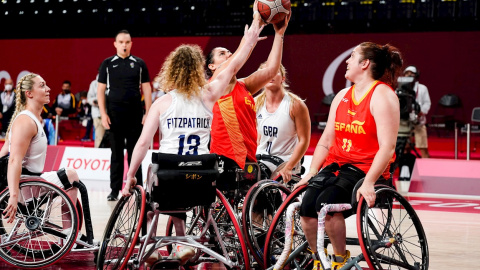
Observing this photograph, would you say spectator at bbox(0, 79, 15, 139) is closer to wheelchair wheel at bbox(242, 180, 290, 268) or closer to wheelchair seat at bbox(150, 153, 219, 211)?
wheelchair wheel at bbox(242, 180, 290, 268)

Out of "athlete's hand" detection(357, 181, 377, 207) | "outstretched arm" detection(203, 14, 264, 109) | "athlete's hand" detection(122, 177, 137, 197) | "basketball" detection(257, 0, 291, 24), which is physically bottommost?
"athlete's hand" detection(122, 177, 137, 197)

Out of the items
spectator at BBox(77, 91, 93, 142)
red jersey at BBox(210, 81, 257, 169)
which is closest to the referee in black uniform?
red jersey at BBox(210, 81, 257, 169)

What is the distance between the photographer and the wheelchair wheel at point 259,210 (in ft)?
→ 15.6

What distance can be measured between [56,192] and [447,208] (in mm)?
5139

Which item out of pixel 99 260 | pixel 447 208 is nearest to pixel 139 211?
pixel 99 260

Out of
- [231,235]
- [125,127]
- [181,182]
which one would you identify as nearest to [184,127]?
[181,182]

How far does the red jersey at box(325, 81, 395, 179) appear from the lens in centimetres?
434

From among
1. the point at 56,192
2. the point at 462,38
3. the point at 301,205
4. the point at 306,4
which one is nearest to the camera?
the point at 301,205

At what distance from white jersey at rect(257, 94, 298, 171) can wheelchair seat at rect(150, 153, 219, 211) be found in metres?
1.75

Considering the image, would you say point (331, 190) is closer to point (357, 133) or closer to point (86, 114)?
point (357, 133)

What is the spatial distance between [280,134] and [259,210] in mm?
1025

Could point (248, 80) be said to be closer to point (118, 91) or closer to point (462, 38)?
point (118, 91)

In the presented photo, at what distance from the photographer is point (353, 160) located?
174 inches

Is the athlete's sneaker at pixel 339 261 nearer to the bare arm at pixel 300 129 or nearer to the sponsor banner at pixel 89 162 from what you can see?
the bare arm at pixel 300 129
